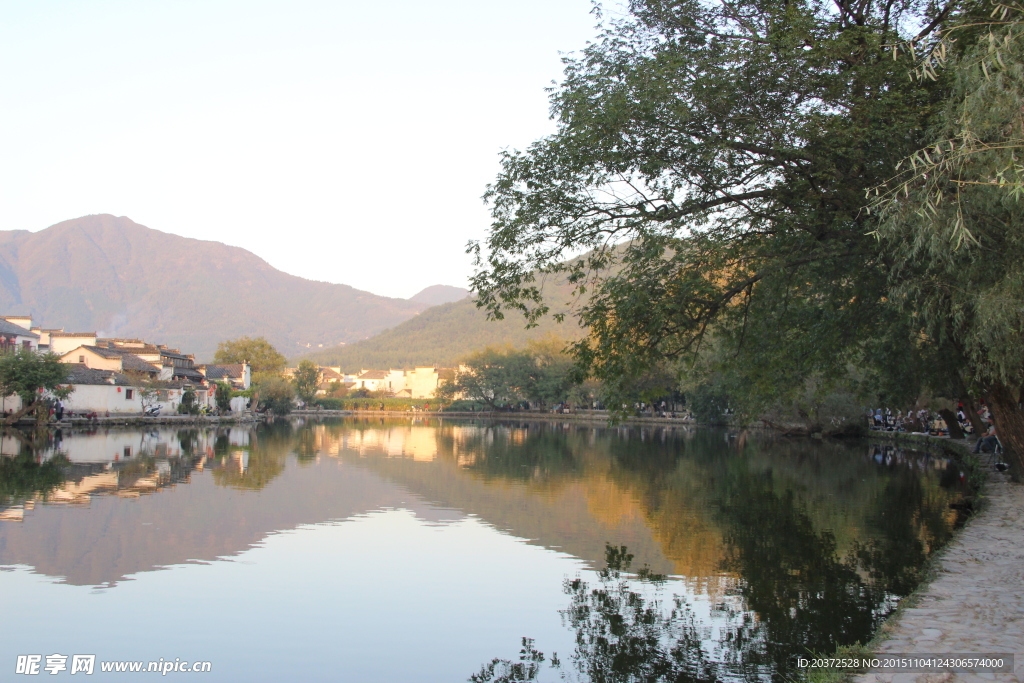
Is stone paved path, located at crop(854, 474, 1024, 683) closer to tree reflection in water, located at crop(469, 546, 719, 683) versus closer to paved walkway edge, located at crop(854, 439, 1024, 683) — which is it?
paved walkway edge, located at crop(854, 439, 1024, 683)

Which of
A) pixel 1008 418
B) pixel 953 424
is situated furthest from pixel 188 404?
pixel 1008 418

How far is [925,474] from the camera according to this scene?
27.2 metres

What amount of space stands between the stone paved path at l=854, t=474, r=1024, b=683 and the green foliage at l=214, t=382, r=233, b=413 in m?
76.6

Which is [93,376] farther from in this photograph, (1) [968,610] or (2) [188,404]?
(1) [968,610]

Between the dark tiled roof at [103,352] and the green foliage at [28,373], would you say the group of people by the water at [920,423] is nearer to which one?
the green foliage at [28,373]

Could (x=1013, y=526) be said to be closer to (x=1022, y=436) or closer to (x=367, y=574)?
(x=1022, y=436)

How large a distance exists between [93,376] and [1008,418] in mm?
57520

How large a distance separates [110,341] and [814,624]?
79637 millimetres

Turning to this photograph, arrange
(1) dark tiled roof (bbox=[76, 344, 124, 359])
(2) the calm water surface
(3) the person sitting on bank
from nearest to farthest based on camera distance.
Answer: (2) the calm water surface < (3) the person sitting on bank < (1) dark tiled roof (bbox=[76, 344, 124, 359])

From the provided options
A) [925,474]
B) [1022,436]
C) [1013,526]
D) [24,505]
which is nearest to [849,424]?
[925,474]

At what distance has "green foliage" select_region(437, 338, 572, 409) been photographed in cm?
9600

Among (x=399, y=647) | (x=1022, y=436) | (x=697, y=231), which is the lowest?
(x=399, y=647)

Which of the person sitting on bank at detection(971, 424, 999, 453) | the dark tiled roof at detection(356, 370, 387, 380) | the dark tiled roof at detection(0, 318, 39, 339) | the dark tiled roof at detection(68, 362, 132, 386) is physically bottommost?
the person sitting on bank at detection(971, 424, 999, 453)

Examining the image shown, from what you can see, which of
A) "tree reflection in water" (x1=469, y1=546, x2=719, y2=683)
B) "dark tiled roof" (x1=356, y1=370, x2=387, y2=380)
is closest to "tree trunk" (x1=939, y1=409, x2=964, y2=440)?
"tree reflection in water" (x1=469, y1=546, x2=719, y2=683)
